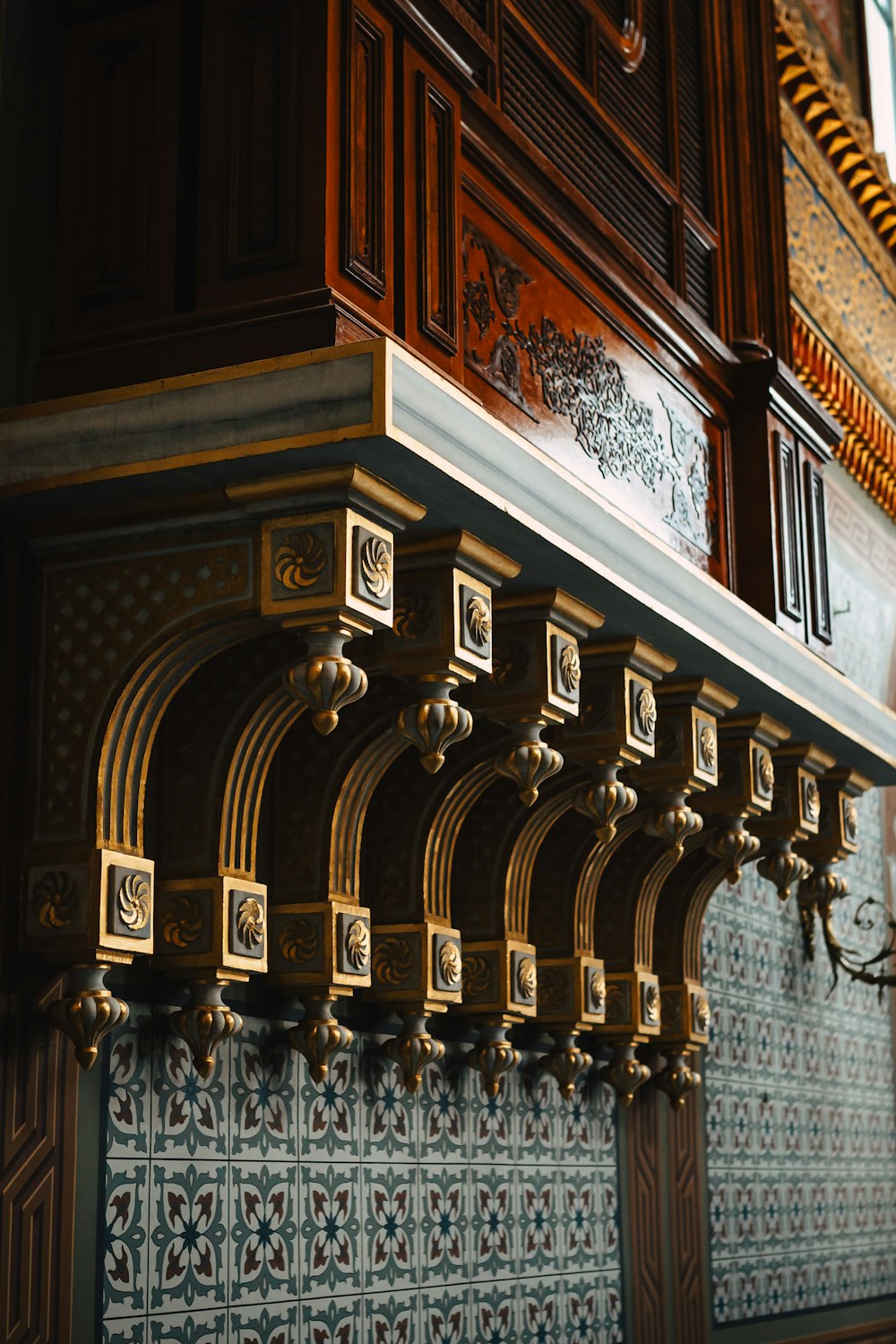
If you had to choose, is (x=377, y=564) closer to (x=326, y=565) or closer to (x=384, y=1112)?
(x=326, y=565)

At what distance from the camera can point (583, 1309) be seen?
433 centimetres

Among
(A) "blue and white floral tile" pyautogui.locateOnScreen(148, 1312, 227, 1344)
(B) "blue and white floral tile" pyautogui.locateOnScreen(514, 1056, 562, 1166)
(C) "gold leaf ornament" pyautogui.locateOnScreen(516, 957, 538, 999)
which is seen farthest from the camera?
(B) "blue and white floral tile" pyautogui.locateOnScreen(514, 1056, 562, 1166)

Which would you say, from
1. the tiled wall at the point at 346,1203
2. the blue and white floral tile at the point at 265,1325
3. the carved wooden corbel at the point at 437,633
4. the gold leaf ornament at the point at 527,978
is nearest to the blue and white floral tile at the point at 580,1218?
the tiled wall at the point at 346,1203

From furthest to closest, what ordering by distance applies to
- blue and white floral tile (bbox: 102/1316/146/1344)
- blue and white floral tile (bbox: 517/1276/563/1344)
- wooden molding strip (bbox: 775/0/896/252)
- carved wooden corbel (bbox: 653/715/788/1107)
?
wooden molding strip (bbox: 775/0/896/252)
carved wooden corbel (bbox: 653/715/788/1107)
blue and white floral tile (bbox: 517/1276/563/1344)
blue and white floral tile (bbox: 102/1316/146/1344)

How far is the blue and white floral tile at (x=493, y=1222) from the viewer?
3975 mm

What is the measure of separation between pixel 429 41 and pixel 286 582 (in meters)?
1.06

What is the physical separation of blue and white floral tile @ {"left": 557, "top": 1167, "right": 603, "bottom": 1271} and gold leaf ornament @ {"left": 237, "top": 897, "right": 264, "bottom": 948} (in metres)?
1.62

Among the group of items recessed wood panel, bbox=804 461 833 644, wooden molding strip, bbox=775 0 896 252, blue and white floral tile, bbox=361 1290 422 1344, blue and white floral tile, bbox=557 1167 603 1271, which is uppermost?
wooden molding strip, bbox=775 0 896 252

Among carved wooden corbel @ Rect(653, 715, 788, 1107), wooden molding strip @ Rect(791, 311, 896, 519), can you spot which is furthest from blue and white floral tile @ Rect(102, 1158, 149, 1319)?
wooden molding strip @ Rect(791, 311, 896, 519)

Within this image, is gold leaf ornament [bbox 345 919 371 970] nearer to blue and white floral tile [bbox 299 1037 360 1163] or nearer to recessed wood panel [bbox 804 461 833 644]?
blue and white floral tile [bbox 299 1037 360 1163]

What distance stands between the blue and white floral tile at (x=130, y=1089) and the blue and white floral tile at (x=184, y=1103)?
0.09 feet

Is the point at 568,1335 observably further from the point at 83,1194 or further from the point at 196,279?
the point at 196,279

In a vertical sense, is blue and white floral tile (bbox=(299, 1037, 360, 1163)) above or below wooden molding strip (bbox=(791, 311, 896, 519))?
below

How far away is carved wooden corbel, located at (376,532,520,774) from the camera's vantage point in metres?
2.96
